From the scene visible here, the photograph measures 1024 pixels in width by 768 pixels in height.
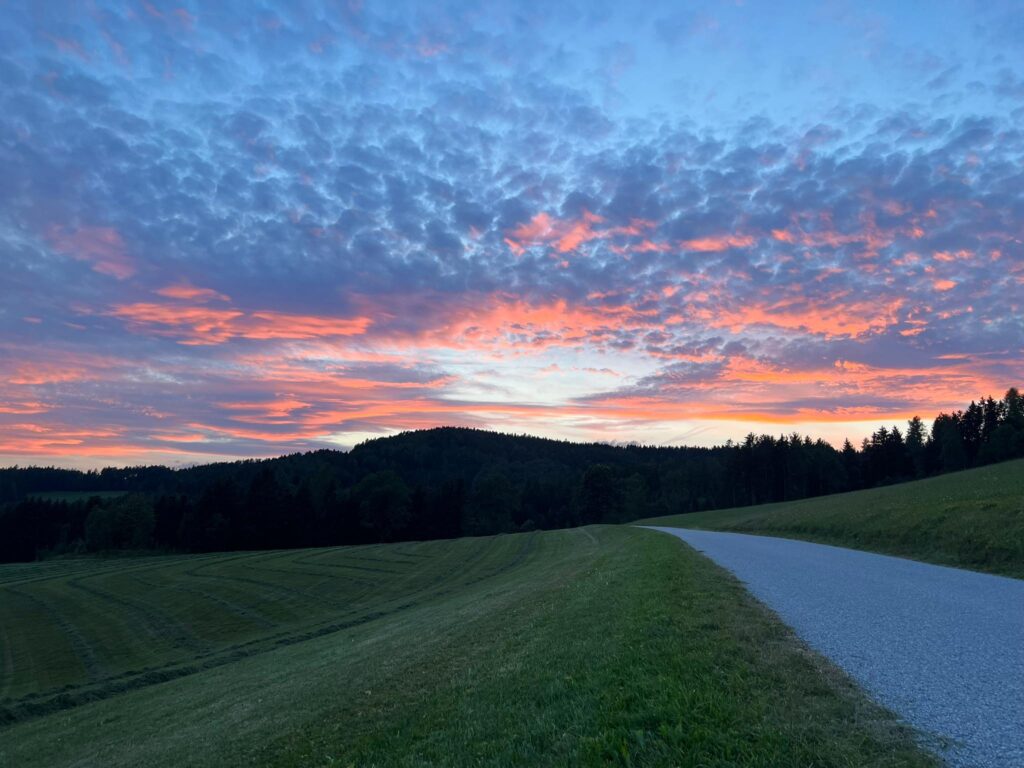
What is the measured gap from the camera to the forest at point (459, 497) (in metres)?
96.9

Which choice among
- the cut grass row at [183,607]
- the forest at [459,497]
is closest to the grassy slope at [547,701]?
the cut grass row at [183,607]

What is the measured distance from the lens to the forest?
96938mm

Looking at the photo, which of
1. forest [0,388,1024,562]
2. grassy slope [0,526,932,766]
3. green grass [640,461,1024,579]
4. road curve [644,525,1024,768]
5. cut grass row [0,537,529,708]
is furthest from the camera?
forest [0,388,1024,562]

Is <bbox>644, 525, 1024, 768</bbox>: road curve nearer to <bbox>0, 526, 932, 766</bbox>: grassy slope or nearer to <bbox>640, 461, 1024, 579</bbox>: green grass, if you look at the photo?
<bbox>0, 526, 932, 766</bbox>: grassy slope

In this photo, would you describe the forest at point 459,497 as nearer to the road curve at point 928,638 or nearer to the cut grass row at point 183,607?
the cut grass row at point 183,607

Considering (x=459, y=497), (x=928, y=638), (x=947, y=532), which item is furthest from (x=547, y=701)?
(x=459, y=497)

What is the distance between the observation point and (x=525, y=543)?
61.5 m

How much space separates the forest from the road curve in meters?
91.8

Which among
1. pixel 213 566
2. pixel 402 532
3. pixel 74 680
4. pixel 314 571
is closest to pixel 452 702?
pixel 74 680

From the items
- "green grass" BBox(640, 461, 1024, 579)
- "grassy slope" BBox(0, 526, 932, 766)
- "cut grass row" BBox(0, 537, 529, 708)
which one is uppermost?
"green grass" BBox(640, 461, 1024, 579)

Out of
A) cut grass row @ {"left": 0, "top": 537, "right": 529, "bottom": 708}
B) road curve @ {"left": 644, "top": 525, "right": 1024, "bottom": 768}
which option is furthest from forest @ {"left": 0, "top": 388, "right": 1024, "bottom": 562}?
road curve @ {"left": 644, "top": 525, "right": 1024, "bottom": 768}

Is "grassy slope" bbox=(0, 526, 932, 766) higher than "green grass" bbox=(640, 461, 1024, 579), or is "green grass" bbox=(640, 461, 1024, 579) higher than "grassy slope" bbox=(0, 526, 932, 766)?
"green grass" bbox=(640, 461, 1024, 579)

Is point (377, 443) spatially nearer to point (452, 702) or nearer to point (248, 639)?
point (248, 639)

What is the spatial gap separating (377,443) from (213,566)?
136025mm
